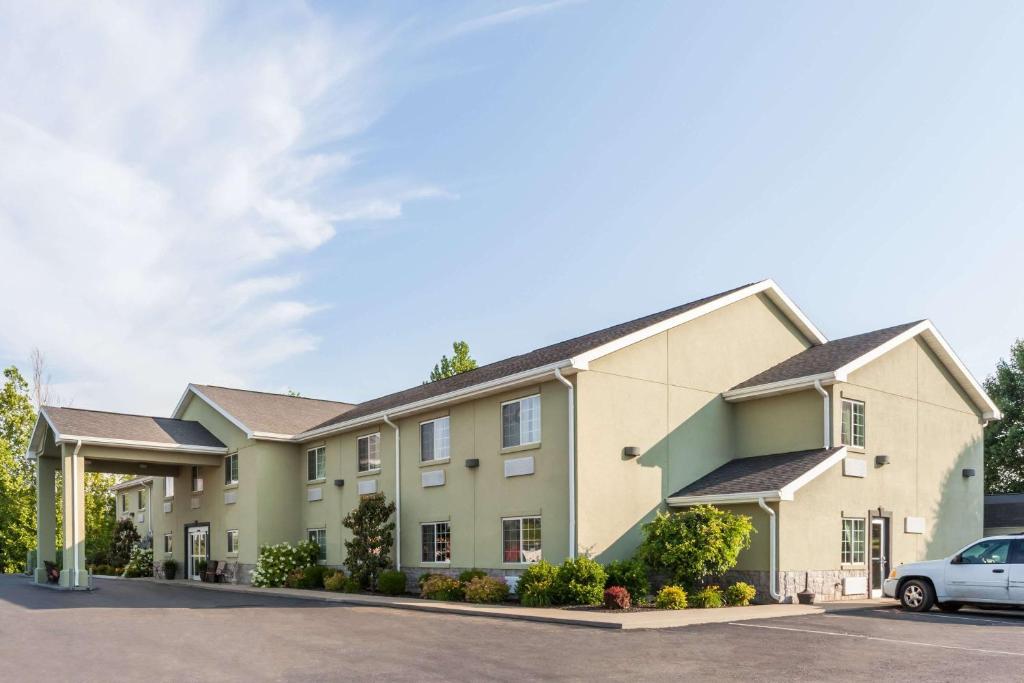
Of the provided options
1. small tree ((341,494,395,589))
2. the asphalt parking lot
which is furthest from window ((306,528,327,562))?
the asphalt parking lot

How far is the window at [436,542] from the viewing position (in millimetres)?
24053

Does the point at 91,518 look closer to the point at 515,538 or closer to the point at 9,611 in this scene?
the point at 9,611

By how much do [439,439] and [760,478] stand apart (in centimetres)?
885

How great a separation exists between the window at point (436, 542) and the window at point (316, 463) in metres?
6.90

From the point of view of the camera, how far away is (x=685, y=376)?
74.2 feet

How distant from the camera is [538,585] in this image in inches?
753

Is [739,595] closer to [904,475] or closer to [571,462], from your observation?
[571,462]

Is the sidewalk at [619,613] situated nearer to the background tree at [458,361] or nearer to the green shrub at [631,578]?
the green shrub at [631,578]

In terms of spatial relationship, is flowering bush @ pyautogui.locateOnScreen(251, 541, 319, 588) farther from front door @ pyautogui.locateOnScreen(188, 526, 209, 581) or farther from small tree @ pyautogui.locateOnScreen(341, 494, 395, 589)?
front door @ pyautogui.locateOnScreen(188, 526, 209, 581)

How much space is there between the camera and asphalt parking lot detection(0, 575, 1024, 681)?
1085 centimetres

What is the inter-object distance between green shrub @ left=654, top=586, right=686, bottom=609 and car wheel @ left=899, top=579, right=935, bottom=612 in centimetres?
445

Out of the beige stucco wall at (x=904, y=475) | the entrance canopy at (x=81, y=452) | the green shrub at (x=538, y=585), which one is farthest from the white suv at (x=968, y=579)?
the entrance canopy at (x=81, y=452)

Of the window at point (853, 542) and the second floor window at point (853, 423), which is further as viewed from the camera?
the second floor window at point (853, 423)

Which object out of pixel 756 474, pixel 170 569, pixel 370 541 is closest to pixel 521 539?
pixel 756 474
